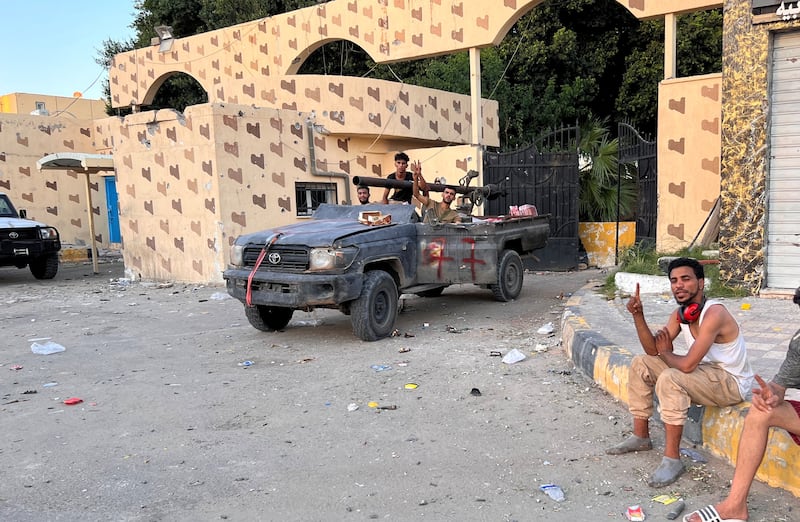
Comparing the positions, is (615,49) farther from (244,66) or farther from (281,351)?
(281,351)

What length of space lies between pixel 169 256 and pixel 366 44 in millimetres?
5983

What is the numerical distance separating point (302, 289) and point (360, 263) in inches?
26.6

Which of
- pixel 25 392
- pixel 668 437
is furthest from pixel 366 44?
pixel 668 437

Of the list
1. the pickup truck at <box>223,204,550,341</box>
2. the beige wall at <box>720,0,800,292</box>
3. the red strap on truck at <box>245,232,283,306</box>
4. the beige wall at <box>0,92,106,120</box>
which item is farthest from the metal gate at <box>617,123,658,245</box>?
the beige wall at <box>0,92,106,120</box>

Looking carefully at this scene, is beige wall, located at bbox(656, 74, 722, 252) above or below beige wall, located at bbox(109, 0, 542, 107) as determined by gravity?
below

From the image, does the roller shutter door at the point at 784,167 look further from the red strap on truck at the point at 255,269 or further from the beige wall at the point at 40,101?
the beige wall at the point at 40,101

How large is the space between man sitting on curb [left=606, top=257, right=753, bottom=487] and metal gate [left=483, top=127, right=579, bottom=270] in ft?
28.2

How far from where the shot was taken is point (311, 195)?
1302 cm

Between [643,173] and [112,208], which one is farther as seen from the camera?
[112,208]

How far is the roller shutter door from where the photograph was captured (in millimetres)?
6375

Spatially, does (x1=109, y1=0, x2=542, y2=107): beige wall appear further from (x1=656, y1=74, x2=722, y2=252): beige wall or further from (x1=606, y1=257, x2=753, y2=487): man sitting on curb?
(x1=606, y1=257, x2=753, y2=487): man sitting on curb

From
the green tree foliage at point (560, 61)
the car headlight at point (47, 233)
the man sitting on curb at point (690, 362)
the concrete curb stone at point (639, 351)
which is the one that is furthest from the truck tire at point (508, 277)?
the green tree foliage at point (560, 61)

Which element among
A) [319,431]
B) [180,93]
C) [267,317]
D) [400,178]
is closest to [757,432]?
[319,431]

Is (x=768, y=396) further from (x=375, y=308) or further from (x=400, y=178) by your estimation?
(x=400, y=178)
